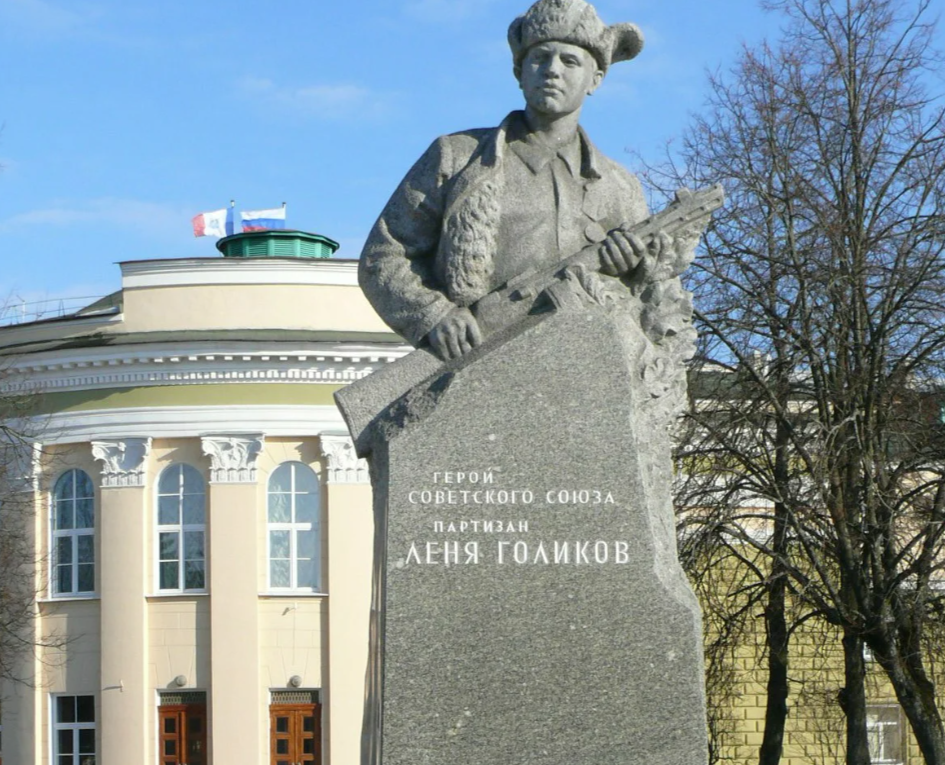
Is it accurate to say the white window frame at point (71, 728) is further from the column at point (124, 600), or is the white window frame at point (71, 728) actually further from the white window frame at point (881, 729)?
the white window frame at point (881, 729)

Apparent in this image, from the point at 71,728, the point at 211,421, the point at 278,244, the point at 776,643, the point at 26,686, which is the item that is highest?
the point at 278,244

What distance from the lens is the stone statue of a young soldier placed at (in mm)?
7684

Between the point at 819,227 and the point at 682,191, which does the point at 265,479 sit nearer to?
the point at 819,227

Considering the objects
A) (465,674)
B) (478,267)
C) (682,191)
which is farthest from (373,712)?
(682,191)

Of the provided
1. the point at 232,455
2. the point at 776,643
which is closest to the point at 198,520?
the point at 232,455

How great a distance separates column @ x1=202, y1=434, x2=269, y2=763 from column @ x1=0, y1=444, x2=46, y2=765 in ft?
10.8

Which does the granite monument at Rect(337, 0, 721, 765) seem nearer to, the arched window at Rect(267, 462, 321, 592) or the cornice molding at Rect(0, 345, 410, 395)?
the cornice molding at Rect(0, 345, 410, 395)

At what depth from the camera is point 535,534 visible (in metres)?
7.02

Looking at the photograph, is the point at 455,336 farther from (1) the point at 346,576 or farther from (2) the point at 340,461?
(2) the point at 340,461

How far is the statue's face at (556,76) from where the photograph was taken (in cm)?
773

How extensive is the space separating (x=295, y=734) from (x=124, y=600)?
156 inches

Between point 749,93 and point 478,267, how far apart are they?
17.8 m

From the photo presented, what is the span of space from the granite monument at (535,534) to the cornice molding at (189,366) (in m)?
31.4

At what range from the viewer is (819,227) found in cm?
2391
